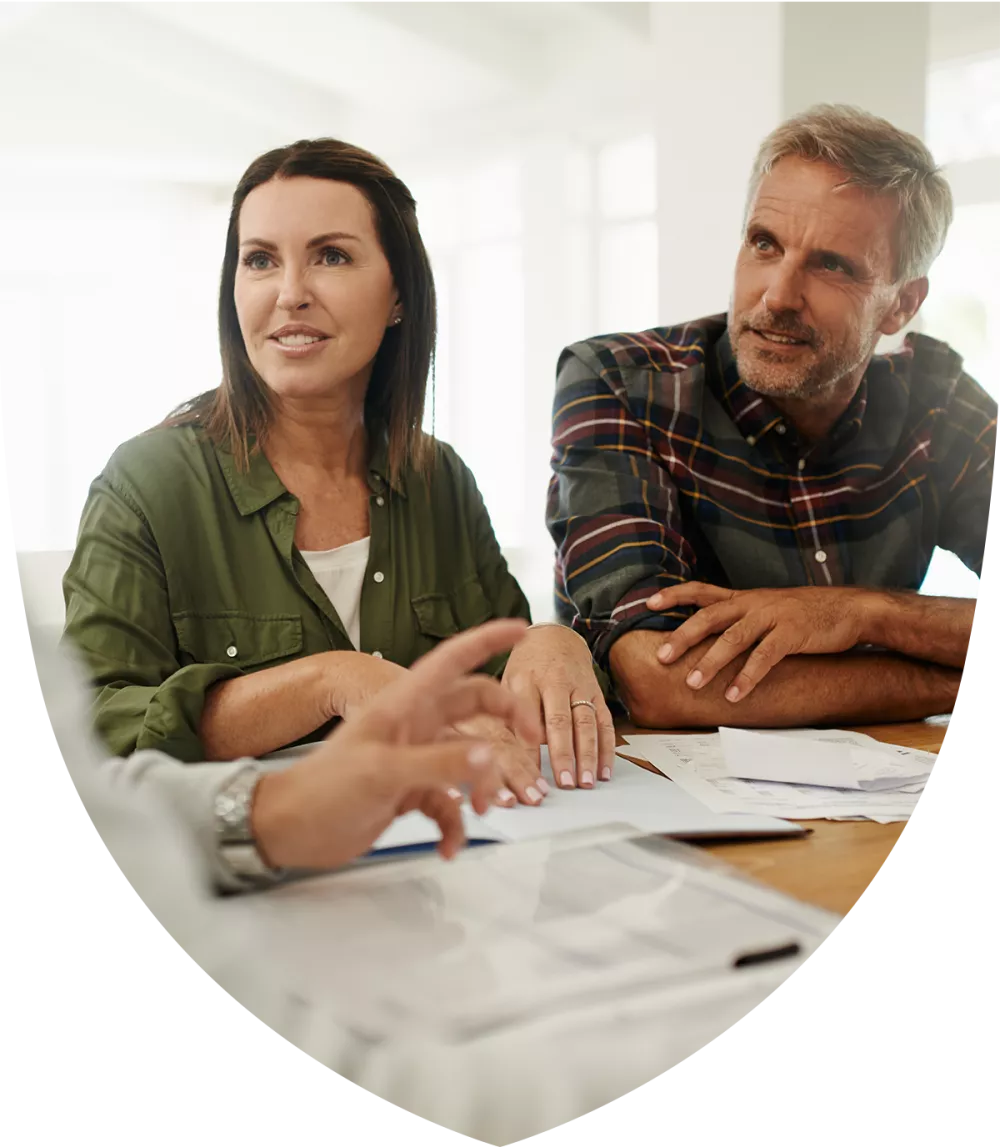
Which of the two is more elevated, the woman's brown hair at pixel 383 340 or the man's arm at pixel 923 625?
the woman's brown hair at pixel 383 340

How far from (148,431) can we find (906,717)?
15.4 inches

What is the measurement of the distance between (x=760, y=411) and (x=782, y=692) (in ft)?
0.48

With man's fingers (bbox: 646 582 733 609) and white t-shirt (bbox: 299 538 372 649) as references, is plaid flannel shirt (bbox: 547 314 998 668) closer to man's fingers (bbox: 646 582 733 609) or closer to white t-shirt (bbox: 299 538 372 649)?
man's fingers (bbox: 646 582 733 609)

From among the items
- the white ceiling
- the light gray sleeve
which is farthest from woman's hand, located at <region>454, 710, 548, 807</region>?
the white ceiling

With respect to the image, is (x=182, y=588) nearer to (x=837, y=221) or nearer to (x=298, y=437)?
(x=298, y=437)

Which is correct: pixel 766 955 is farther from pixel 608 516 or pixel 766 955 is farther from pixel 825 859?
pixel 608 516

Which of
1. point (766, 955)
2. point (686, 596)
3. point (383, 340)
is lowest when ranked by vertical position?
point (766, 955)

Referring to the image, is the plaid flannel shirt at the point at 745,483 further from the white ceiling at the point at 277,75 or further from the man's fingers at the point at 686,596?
the white ceiling at the point at 277,75

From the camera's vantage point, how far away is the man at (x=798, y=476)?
0.49 m

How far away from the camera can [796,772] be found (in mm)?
479

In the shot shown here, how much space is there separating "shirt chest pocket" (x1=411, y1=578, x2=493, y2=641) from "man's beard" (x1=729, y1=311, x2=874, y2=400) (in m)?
0.19

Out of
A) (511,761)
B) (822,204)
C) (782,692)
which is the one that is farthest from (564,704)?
(822,204)

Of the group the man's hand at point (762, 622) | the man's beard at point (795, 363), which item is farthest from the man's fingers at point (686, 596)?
the man's beard at point (795, 363)

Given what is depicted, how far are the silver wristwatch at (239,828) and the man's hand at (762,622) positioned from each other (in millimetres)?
270
